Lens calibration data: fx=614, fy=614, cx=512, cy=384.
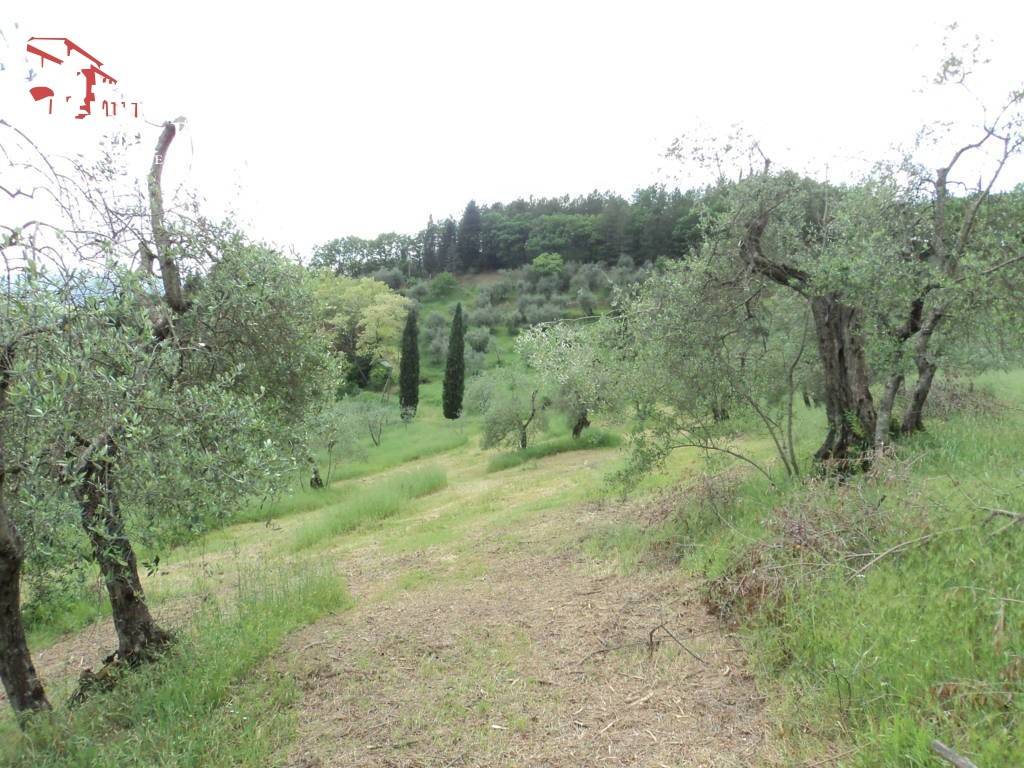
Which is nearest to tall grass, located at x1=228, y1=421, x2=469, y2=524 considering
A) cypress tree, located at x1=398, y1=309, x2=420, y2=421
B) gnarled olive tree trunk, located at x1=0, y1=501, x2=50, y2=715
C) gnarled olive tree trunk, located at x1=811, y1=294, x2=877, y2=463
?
cypress tree, located at x1=398, y1=309, x2=420, y2=421

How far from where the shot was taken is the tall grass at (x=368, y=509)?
14.0m

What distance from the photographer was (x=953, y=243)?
923 centimetres

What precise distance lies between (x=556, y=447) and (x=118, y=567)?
2112cm

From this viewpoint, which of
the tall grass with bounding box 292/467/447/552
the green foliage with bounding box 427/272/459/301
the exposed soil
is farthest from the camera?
the green foliage with bounding box 427/272/459/301

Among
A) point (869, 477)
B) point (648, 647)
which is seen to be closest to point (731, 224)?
point (869, 477)

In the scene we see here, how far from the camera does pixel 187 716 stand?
5152 millimetres

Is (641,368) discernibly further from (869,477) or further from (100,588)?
(100,588)

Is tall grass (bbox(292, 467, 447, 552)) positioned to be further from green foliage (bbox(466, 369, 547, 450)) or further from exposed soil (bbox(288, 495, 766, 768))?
green foliage (bbox(466, 369, 547, 450))

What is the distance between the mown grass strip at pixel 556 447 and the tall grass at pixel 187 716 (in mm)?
18269

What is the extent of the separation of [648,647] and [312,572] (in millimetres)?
5219

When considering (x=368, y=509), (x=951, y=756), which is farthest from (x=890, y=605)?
(x=368, y=509)

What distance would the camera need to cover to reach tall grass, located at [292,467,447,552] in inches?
551

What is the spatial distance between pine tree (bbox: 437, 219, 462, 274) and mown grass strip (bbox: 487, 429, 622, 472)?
69.7m

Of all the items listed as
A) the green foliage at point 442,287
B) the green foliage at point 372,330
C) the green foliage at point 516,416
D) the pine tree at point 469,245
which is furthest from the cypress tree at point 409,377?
the pine tree at point 469,245
